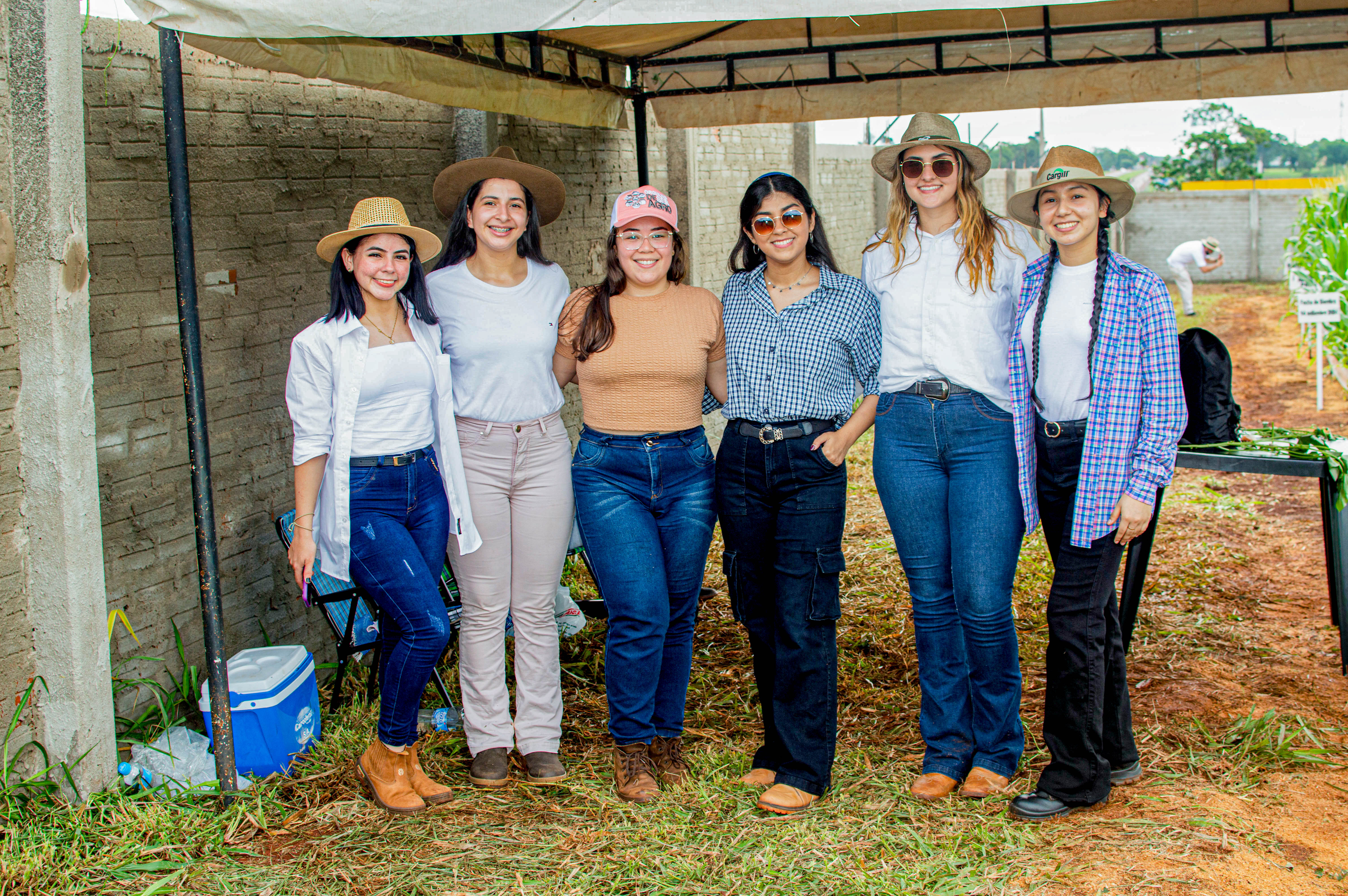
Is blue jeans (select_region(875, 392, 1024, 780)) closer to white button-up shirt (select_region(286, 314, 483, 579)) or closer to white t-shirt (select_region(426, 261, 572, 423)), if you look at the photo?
white t-shirt (select_region(426, 261, 572, 423))

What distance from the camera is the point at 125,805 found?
3.34 meters

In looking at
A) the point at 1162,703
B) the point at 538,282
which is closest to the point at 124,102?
the point at 538,282

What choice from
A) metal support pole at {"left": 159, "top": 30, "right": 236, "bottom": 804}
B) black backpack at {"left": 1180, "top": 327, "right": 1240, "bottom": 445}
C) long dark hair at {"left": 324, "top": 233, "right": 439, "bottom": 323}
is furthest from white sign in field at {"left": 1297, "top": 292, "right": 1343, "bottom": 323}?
metal support pole at {"left": 159, "top": 30, "right": 236, "bottom": 804}

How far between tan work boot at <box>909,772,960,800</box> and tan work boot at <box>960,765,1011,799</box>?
42mm

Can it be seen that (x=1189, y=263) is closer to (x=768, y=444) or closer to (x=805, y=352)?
(x=805, y=352)

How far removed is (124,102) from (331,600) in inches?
74.1

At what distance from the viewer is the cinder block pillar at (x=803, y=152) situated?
11.2 meters

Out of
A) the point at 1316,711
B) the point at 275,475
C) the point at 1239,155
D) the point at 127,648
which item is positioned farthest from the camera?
the point at 1239,155

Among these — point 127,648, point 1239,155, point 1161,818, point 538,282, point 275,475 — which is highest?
point 1239,155

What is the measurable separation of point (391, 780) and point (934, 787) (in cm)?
176

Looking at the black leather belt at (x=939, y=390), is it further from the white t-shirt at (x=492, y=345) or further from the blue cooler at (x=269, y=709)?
the blue cooler at (x=269, y=709)

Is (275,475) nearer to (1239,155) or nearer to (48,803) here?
(48,803)

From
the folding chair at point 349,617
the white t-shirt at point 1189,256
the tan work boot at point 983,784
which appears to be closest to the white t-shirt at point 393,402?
the folding chair at point 349,617

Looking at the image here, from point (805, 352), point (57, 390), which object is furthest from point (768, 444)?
point (57, 390)
